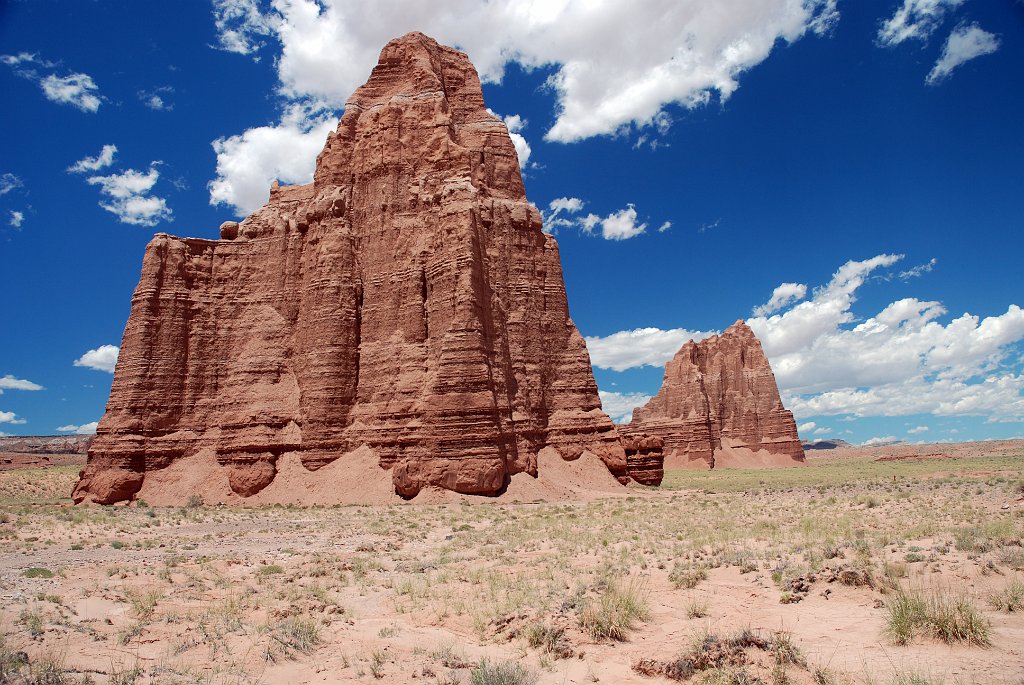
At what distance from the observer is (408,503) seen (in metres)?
33.1

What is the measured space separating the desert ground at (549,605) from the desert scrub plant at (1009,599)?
0.03 m

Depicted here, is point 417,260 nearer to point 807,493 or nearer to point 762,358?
point 807,493

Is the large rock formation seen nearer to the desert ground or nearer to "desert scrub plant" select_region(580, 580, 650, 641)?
the desert ground

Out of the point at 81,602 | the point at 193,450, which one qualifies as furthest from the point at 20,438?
the point at 81,602

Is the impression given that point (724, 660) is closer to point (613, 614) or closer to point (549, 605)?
point (613, 614)

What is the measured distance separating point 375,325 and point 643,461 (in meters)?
19.8

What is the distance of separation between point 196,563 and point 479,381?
2039 cm

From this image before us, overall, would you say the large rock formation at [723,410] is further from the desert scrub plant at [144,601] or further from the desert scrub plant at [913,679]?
the desert scrub plant at [913,679]

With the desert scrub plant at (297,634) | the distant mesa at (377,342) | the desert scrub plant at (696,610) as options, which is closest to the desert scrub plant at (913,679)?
the desert scrub plant at (696,610)

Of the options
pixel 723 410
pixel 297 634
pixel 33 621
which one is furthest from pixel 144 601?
pixel 723 410

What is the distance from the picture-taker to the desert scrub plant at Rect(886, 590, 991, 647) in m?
7.66

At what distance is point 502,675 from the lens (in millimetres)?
7438

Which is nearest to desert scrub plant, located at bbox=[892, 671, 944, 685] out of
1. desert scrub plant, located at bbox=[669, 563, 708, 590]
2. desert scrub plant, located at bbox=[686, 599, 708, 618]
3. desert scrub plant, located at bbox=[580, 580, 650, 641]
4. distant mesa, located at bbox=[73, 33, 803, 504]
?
desert scrub plant, located at bbox=[686, 599, 708, 618]

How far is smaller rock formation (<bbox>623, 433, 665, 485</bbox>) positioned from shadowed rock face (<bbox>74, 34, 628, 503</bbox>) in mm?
1662
